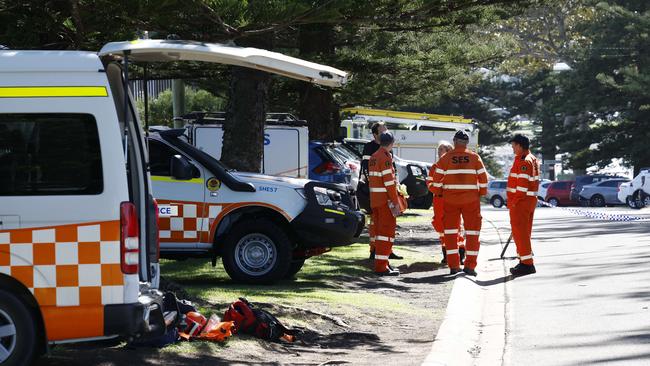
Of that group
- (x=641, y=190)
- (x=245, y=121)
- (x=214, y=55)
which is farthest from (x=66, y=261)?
(x=641, y=190)

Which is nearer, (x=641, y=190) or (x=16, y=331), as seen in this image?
(x=16, y=331)

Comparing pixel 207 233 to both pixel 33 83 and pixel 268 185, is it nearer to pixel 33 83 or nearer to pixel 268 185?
pixel 268 185

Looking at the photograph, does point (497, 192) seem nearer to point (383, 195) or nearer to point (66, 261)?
point (383, 195)

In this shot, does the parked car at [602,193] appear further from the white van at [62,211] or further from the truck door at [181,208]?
the white van at [62,211]

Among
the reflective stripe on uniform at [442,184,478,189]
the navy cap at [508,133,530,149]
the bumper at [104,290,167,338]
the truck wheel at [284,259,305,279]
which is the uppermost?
the navy cap at [508,133,530,149]

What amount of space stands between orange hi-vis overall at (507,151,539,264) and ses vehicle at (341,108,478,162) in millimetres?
20300

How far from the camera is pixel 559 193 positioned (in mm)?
52719

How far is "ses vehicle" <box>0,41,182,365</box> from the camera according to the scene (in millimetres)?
6902

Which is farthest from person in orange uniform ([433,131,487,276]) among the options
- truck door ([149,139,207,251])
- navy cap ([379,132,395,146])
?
truck door ([149,139,207,251])

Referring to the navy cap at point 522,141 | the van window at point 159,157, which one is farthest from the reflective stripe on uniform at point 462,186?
the van window at point 159,157

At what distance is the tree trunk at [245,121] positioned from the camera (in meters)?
14.3

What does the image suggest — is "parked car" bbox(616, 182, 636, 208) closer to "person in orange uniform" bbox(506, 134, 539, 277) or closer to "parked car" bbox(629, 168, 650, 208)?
"parked car" bbox(629, 168, 650, 208)

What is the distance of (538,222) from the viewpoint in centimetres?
2841

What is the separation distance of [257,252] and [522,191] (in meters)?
3.87
